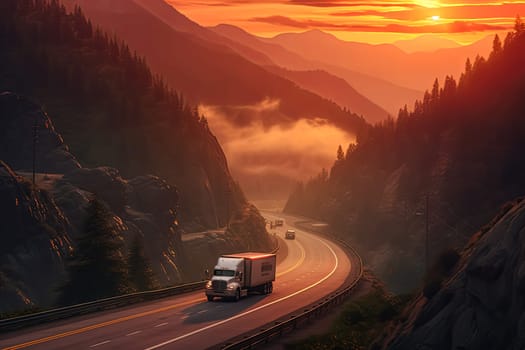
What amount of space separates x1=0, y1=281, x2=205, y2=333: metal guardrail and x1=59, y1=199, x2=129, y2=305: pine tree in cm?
630

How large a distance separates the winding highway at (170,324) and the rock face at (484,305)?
12975 millimetres

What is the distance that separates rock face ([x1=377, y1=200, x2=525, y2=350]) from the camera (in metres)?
27.9

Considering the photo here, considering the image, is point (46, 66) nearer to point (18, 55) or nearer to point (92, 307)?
point (18, 55)

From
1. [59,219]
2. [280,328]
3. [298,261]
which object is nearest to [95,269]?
[59,219]

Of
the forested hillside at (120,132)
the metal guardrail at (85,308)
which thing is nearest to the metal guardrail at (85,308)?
the metal guardrail at (85,308)

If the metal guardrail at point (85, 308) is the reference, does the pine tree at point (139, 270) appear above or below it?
below

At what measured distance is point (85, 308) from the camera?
54031 mm

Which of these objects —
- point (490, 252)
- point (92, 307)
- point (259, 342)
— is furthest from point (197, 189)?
point (490, 252)

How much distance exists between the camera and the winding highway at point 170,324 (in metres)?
41.9

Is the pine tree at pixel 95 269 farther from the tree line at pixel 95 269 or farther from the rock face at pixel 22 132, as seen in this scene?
the rock face at pixel 22 132

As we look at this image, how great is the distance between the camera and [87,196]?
10825cm

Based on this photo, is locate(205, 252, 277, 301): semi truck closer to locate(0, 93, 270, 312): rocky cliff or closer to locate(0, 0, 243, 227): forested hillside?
locate(0, 93, 270, 312): rocky cliff

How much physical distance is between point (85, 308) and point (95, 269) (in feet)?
58.9

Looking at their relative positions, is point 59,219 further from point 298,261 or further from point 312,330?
point 312,330
